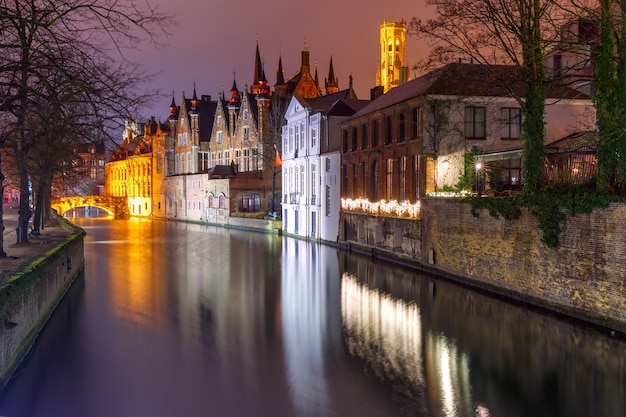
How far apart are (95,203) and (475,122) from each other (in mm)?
72831

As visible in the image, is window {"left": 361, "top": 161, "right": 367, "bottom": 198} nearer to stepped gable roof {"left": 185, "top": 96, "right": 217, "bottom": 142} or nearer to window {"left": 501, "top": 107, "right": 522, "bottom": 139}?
window {"left": 501, "top": 107, "right": 522, "bottom": 139}

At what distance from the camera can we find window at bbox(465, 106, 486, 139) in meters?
30.2

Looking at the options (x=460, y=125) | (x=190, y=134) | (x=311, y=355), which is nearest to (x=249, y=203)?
(x=190, y=134)

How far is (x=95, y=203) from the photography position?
91.7m

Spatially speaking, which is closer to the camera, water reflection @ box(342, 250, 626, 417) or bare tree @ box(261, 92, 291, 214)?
water reflection @ box(342, 250, 626, 417)

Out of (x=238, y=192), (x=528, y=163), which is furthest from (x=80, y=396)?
(x=238, y=192)

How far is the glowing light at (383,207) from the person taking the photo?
30.7 meters

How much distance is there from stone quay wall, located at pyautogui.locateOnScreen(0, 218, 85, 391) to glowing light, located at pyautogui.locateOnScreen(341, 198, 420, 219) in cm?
1583

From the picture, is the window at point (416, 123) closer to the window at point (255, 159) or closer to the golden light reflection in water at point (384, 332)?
the golden light reflection in water at point (384, 332)

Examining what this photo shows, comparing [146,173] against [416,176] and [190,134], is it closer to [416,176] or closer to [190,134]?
[190,134]

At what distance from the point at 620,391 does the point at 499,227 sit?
10400mm

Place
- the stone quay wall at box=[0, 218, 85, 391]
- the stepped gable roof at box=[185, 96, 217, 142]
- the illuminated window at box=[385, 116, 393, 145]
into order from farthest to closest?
the stepped gable roof at box=[185, 96, 217, 142]
the illuminated window at box=[385, 116, 393, 145]
the stone quay wall at box=[0, 218, 85, 391]

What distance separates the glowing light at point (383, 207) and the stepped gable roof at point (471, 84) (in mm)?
5236

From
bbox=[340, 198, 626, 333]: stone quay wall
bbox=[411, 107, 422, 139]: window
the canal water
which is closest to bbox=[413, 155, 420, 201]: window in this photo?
bbox=[411, 107, 422, 139]: window
